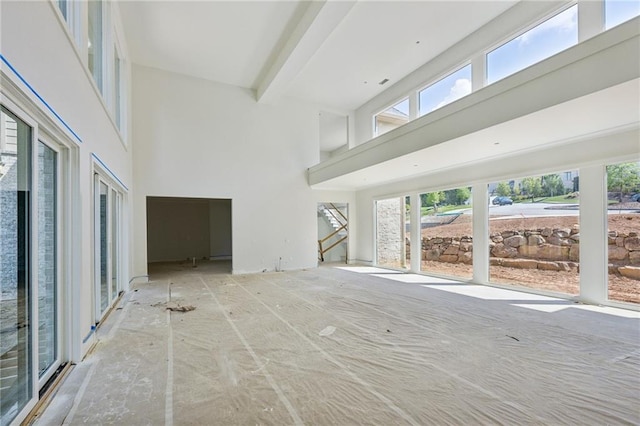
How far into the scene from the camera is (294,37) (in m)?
6.40

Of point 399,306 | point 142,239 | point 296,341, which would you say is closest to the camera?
point 296,341

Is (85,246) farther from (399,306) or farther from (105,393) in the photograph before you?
(399,306)

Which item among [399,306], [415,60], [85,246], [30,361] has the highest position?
[415,60]

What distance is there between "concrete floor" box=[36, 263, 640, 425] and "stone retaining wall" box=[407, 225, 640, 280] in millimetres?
771

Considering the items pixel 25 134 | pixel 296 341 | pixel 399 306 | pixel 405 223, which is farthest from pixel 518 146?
pixel 25 134

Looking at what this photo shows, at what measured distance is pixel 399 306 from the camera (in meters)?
5.09

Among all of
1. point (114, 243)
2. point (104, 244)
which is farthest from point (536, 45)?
point (114, 243)

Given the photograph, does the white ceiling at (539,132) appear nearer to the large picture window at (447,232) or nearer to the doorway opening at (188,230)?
the large picture window at (447,232)

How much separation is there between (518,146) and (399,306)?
349 centimetres

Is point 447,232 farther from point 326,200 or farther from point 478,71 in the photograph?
point 326,200

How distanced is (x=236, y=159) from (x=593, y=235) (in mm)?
8063

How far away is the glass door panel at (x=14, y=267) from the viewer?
6.15 feet

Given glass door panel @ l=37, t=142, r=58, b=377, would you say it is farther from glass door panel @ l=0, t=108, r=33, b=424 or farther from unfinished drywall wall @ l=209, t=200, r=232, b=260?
unfinished drywall wall @ l=209, t=200, r=232, b=260

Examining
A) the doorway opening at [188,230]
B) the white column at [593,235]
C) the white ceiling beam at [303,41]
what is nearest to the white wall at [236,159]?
the white ceiling beam at [303,41]
